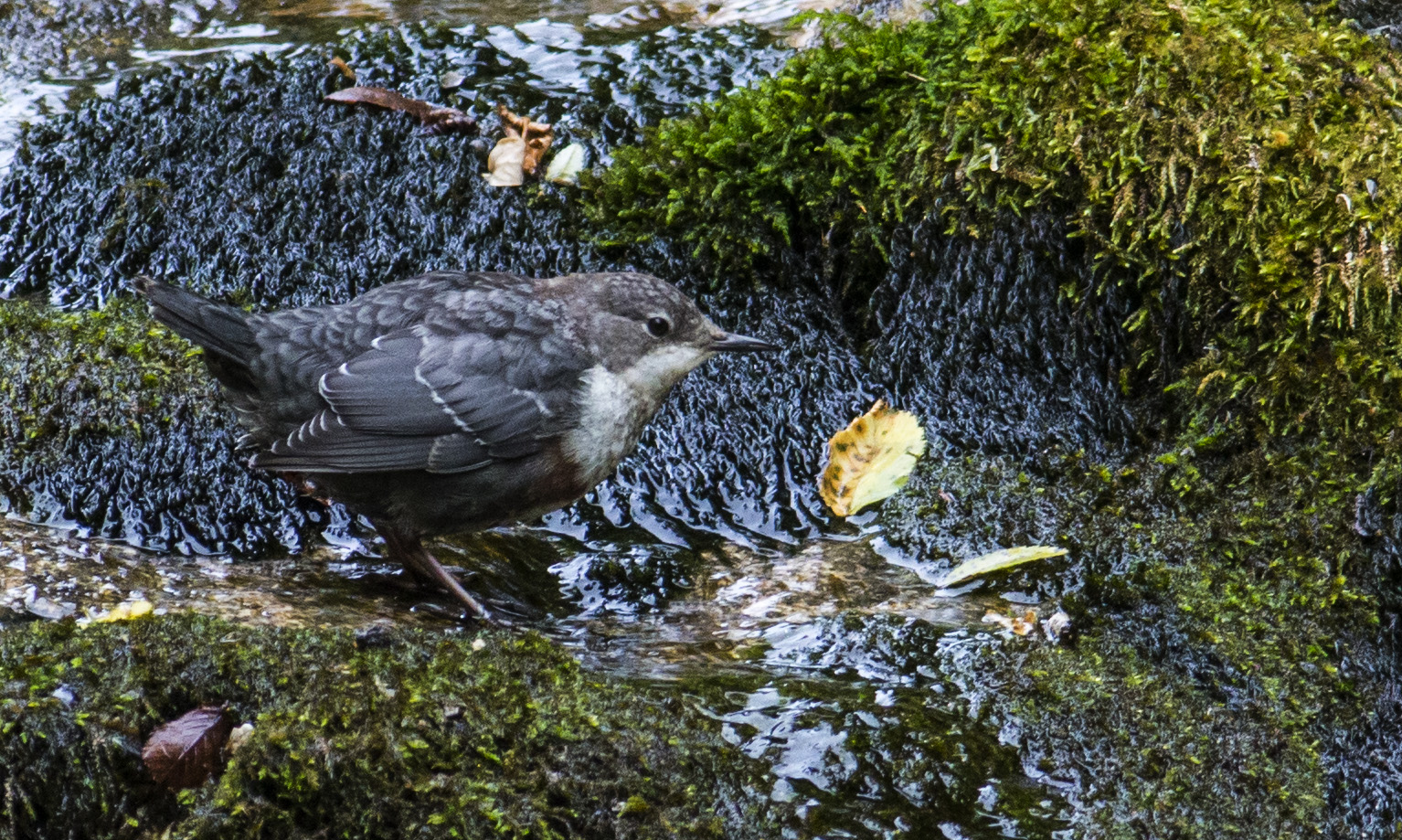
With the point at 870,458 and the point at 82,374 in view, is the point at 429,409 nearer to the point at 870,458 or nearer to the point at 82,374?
the point at 82,374

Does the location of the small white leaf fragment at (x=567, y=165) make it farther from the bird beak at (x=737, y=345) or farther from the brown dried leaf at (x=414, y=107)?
the bird beak at (x=737, y=345)

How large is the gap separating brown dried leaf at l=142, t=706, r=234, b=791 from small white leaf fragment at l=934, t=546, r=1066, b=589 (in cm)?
220

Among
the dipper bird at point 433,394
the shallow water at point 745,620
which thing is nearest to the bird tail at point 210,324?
the dipper bird at point 433,394

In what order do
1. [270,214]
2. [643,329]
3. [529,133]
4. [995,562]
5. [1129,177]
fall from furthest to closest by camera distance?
[529,133] < [270,214] < [1129,177] < [643,329] < [995,562]

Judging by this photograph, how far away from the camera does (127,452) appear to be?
418cm

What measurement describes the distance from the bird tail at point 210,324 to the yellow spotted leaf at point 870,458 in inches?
79.7

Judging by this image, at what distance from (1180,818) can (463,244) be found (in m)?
3.41

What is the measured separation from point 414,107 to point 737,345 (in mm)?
2129

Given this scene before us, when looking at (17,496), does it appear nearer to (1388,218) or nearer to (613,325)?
(613,325)

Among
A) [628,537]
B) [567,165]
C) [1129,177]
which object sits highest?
[1129,177]

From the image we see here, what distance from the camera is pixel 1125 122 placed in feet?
13.9

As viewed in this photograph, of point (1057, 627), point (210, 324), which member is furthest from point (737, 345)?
point (210, 324)

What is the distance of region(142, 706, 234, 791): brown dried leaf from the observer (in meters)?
2.60

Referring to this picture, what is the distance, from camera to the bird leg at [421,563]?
382cm
